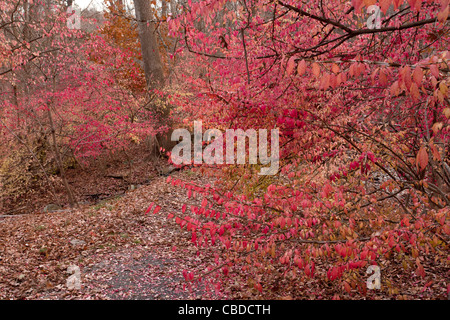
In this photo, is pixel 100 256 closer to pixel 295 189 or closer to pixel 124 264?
pixel 124 264

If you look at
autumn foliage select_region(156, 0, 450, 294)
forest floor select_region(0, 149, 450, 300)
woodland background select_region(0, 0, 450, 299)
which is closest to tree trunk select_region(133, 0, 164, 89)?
woodland background select_region(0, 0, 450, 299)

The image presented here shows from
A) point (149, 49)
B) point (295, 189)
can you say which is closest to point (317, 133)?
point (295, 189)

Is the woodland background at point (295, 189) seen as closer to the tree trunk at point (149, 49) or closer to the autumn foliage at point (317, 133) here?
the autumn foliage at point (317, 133)

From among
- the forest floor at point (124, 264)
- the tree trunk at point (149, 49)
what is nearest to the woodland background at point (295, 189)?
the forest floor at point (124, 264)

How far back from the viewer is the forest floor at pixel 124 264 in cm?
558

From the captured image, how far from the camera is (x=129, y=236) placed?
8.21m

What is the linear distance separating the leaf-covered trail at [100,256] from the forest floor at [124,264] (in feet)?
0.06

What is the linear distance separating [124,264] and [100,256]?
68 cm

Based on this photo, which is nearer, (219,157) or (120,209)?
(219,157)
